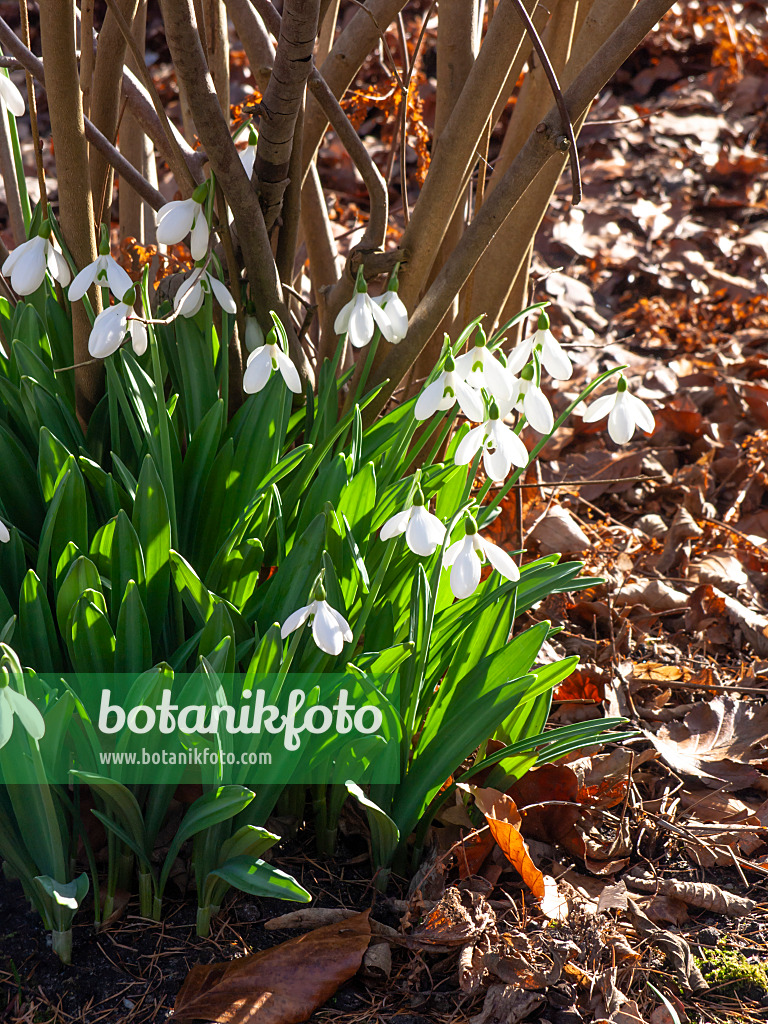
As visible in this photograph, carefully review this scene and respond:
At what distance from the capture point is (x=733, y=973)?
4.39ft

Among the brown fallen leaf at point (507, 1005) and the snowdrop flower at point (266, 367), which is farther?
the snowdrop flower at point (266, 367)

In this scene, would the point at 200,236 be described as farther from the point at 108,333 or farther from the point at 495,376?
the point at 495,376

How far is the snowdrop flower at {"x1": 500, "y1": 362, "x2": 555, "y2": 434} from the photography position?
52.2 inches

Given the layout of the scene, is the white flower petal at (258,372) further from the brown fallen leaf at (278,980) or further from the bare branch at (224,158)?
the brown fallen leaf at (278,980)

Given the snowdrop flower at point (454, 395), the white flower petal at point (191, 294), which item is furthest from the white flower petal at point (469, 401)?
the white flower petal at point (191, 294)

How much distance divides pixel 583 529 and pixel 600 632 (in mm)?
418

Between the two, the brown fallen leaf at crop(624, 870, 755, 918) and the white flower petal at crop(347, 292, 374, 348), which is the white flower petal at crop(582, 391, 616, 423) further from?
the brown fallen leaf at crop(624, 870, 755, 918)

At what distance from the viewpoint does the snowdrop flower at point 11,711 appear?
3.21 feet

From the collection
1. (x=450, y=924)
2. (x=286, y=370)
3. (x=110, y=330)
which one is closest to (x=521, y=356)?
(x=286, y=370)

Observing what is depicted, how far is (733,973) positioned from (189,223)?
1.47m

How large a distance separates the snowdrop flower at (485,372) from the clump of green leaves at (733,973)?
932 mm

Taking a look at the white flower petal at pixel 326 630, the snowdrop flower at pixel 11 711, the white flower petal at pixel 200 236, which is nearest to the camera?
the snowdrop flower at pixel 11 711

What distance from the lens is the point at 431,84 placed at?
445 cm

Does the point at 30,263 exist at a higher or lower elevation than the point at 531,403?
higher
